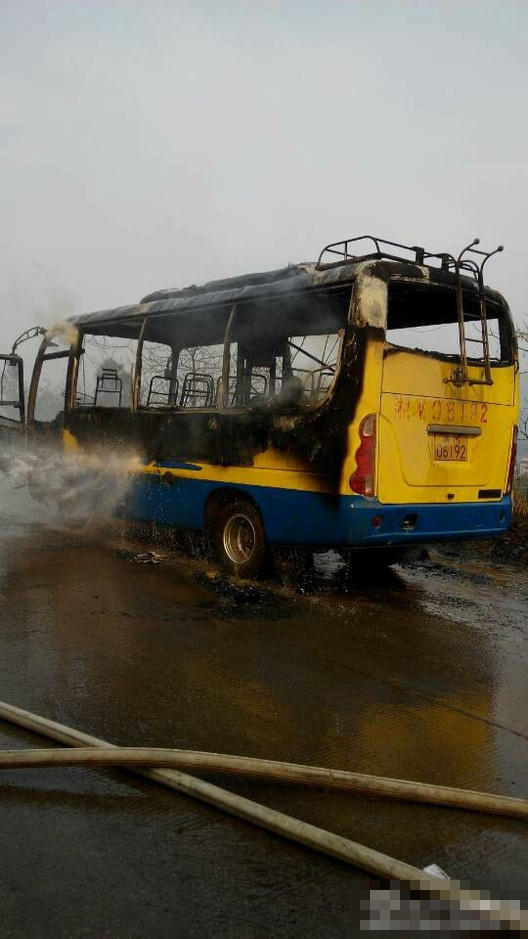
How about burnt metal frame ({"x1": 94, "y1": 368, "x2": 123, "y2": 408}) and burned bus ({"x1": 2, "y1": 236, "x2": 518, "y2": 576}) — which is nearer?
burned bus ({"x1": 2, "y1": 236, "x2": 518, "y2": 576})

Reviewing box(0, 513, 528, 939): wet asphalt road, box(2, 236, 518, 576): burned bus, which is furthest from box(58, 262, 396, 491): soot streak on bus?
box(0, 513, 528, 939): wet asphalt road

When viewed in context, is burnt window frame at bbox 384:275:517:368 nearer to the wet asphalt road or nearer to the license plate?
the license plate

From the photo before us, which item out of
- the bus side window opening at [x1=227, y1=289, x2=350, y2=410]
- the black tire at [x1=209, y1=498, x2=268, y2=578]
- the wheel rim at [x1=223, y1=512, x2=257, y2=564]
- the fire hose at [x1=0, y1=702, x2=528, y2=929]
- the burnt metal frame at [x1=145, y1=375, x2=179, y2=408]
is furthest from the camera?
the burnt metal frame at [x1=145, y1=375, x2=179, y2=408]

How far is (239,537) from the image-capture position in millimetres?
6996

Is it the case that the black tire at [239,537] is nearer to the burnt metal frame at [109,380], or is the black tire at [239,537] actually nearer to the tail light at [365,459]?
the tail light at [365,459]

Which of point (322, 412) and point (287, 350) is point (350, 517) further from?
point (287, 350)

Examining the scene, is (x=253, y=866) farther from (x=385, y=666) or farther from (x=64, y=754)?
(x=385, y=666)

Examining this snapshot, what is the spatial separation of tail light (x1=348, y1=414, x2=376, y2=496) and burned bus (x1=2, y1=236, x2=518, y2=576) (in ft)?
0.04

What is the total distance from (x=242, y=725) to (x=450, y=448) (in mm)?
3509

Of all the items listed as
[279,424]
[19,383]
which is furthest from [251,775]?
[19,383]

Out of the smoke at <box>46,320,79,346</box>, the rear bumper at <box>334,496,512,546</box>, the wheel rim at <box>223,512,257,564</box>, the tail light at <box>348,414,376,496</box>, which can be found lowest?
the wheel rim at <box>223,512,257,564</box>

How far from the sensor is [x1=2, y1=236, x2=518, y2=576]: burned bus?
5711 millimetres

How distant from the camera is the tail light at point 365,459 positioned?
566 cm

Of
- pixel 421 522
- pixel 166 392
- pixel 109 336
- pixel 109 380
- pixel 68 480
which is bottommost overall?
pixel 421 522
